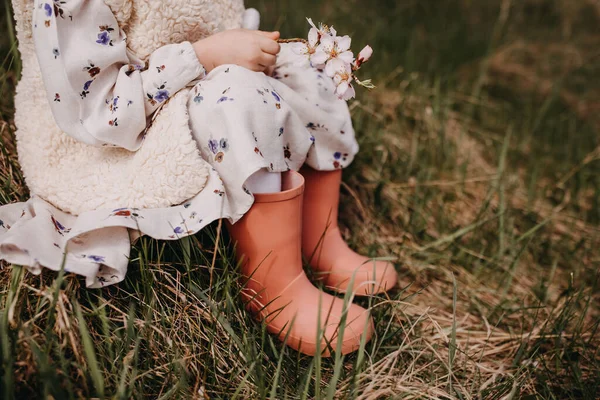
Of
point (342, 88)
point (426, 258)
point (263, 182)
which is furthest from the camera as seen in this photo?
point (426, 258)

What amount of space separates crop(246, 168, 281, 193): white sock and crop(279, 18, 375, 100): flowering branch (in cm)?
21

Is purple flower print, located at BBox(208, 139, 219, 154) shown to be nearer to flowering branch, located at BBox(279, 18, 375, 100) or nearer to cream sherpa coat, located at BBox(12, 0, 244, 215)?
cream sherpa coat, located at BBox(12, 0, 244, 215)

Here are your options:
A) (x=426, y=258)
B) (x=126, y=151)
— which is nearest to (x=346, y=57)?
(x=126, y=151)

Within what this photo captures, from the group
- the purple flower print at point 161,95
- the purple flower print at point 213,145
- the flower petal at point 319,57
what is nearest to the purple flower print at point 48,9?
the purple flower print at point 161,95

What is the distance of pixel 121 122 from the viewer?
3.34ft

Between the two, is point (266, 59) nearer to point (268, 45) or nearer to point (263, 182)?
point (268, 45)

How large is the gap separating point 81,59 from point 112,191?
242 mm

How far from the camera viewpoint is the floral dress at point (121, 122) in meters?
0.97

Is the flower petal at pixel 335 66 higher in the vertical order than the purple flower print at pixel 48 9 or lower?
lower

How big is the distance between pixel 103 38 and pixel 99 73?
63mm

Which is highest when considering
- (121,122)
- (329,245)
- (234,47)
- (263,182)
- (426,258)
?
(234,47)

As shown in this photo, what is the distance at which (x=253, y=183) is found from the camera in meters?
1.06

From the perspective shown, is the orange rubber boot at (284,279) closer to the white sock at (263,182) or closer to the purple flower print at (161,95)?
the white sock at (263,182)

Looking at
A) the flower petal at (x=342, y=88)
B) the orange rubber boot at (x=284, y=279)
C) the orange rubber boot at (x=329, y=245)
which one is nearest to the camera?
the flower petal at (x=342, y=88)
